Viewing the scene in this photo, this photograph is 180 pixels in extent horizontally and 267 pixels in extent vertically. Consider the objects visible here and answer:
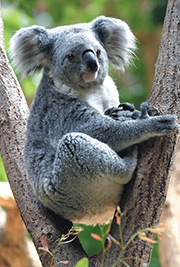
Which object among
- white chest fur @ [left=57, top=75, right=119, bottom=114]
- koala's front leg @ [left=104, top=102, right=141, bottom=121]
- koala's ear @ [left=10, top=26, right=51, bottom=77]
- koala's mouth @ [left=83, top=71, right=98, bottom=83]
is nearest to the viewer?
koala's front leg @ [left=104, top=102, right=141, bottom=121]

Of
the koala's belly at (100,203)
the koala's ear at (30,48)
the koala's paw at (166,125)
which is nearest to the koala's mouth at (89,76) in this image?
the koala's ear at (30,48)

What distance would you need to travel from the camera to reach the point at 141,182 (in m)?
3.07

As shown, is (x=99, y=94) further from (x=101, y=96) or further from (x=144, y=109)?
(x=144, y=109)

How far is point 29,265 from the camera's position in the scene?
5691mm

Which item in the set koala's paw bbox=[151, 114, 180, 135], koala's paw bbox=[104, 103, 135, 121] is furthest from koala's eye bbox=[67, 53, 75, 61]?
koala's paw bbox=[151, 114, 180, 135]

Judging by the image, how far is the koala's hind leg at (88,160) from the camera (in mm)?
3289

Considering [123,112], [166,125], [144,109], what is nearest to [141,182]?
[166,125]

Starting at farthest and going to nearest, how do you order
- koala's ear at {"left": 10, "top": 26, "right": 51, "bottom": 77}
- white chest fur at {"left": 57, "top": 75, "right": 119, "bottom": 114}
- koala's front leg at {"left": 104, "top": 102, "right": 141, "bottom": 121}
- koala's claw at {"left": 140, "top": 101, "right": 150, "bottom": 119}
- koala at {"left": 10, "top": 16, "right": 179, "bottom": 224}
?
1. koala's ear at {"left": 10, "top": 26, "right": 51, "bottom": 77}
2. white chest fur at {"left": 57, "top": 75, "right": 119, "bottom": 114}
3. koala's front leg at {"left": 104, "top": 102, "right": 141, "bottom": 121}
4. koala at {"left": 10, "top": 16, "right": 179, "bottom": 224}
5. koala's claw at {"left": 140, "top": 101, "right": 150, "bottom": 119}

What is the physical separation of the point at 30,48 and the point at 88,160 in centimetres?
139

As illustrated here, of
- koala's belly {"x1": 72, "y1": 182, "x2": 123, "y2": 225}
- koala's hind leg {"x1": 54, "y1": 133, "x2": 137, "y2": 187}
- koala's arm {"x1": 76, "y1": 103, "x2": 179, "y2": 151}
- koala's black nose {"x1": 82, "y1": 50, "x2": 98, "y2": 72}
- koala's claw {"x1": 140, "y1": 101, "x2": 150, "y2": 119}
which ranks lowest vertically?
koala's belly {"x1": 72, "y1": 182, "x2": 123, "y2": 225}

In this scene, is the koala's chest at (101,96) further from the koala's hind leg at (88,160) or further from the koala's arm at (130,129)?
the koala's hind leg at (88,160)

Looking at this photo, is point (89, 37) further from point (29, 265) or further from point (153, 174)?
point (29, 265)

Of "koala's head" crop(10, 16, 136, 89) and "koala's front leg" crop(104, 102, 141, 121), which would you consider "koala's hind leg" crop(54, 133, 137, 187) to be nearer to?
"koala's front leg" crop(104, 102, 141, 121)

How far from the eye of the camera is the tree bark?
9.87 ft
